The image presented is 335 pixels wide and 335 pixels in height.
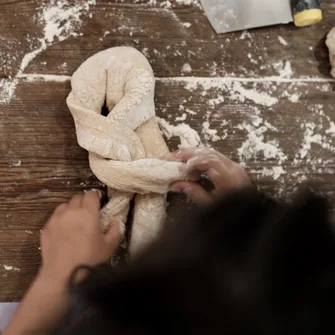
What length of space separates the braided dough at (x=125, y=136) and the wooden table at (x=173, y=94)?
0.08 meters

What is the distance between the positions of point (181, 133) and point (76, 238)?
323 millimetres

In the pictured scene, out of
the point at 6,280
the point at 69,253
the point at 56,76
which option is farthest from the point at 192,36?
the point at 6,280

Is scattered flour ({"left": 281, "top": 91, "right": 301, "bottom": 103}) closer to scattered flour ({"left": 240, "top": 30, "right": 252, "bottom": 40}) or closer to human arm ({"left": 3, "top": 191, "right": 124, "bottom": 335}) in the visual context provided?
scattered flour ({"left": 240, "top": 30, "right": 252, "bottom": 40})

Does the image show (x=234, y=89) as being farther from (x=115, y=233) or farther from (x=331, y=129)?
(x=115, y=233)

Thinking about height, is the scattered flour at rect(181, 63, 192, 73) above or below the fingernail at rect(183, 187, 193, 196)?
above

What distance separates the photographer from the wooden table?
931mm

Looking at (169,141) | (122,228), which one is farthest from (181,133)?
(122,228)

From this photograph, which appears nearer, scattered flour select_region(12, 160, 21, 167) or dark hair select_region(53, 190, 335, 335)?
dark hair select_region(53, 190, 335, 335)

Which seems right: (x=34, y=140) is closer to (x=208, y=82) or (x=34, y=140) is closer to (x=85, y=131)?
(x=85, y=131)

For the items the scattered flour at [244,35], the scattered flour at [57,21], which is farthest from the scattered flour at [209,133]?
the scattered flour at [57,21]

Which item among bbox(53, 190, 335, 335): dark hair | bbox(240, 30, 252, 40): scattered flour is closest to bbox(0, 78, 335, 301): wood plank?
bbox(240, 30, 252, 40): scattered flour

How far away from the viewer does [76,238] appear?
0.84 m

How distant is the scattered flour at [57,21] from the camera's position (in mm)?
958

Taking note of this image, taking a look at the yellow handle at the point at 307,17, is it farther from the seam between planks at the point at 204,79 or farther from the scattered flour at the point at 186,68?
the scattered flour at the point at 186,68
